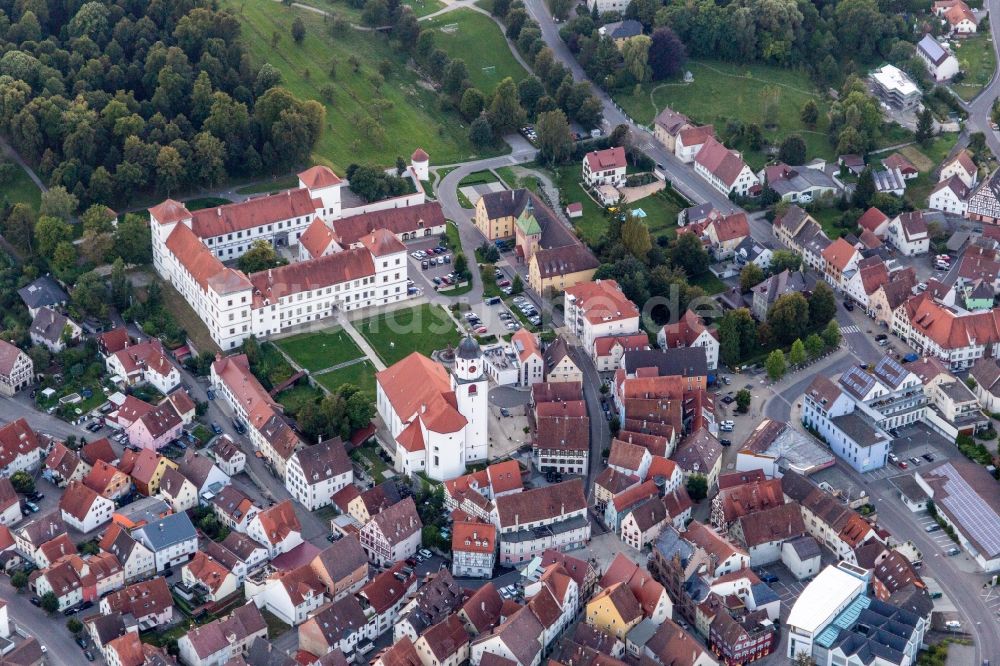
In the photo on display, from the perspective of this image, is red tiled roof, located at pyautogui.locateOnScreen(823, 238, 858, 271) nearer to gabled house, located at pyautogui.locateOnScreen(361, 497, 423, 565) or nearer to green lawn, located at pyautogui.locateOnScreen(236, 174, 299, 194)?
green lawn, located at pyautogui.locateOnScreen(236, 174, 299, 194)

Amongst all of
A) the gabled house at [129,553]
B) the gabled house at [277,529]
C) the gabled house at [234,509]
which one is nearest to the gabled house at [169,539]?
the gabled house at [129,553]

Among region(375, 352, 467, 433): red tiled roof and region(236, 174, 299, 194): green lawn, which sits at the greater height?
region(375, 352, 467, 433): red tiled roof

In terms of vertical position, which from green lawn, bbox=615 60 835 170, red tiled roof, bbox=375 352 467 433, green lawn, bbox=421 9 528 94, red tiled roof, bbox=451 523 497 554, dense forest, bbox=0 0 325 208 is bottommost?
green lawn, bbox=615 60 835 170

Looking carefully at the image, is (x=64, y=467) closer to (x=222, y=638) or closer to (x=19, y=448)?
(x=19, y=448)

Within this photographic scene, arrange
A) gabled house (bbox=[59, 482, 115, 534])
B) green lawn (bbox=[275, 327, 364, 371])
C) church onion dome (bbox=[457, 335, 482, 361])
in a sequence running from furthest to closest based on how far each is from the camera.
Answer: green lawn (bbox=[275, 327, 364, 371]) → church onion dome (bbox=[457, 335, 482, 361]) → gabled house (bbox=[59, 482, 115, 534])

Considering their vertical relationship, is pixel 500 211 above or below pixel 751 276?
above

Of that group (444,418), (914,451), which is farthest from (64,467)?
(914,451)

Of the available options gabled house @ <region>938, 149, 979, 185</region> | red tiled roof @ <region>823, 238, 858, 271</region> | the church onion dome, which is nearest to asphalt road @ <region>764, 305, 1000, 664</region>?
red tiled roof @ <region>823, 238, 858, 271</region>
